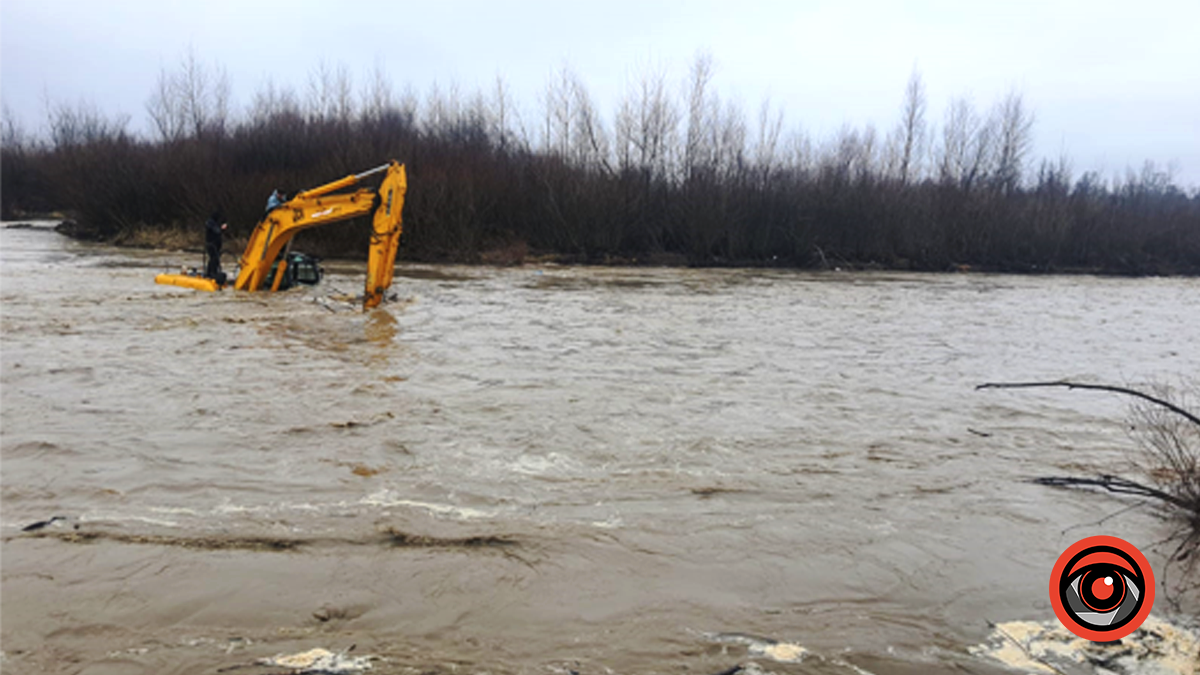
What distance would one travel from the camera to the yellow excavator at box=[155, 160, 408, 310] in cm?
1399

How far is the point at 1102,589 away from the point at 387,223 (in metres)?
12.6

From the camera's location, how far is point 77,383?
8.77 m

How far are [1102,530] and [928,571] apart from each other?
1.60m

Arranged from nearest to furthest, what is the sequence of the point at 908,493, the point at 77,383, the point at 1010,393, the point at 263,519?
the point at 263,519, the point at 908,493, the point at 77,383, the point at 1010,393

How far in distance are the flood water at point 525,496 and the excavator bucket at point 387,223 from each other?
187cm

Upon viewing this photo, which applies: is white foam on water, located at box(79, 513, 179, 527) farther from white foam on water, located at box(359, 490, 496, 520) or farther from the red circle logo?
the red circle logo

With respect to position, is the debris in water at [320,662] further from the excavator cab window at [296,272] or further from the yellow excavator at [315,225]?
the excavator cab window at [296,272]

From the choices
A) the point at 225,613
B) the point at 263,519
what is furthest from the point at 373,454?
the point at 225,613

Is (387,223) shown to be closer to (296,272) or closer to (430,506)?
(296,272)

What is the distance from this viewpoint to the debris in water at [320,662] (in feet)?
11.5

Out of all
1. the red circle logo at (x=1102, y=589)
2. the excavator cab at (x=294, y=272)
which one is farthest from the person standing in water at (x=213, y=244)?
the red circle logo at (x=1102, y=589)

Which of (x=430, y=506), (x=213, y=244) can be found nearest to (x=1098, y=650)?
(x=430, y=506)

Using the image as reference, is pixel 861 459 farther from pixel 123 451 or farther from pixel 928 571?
pixel 123 451

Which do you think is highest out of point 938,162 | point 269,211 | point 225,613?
point 938,162
